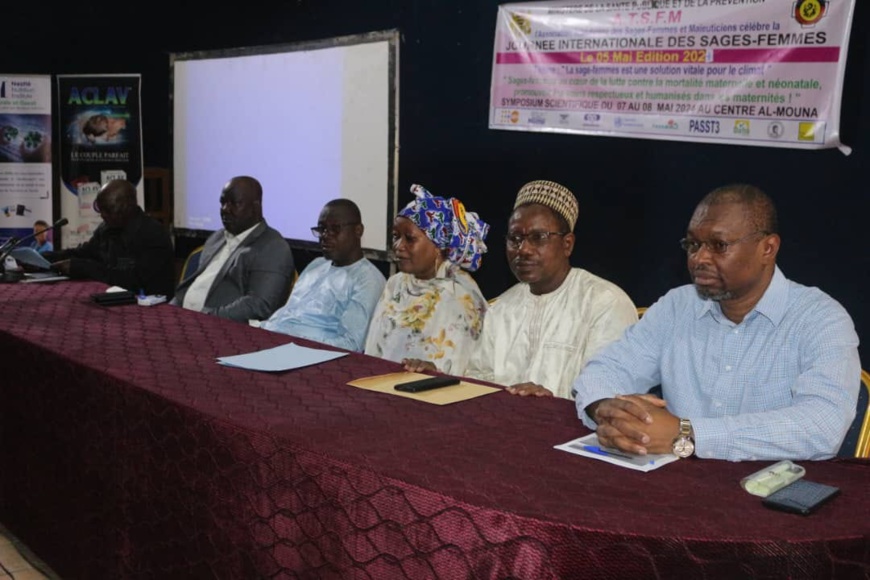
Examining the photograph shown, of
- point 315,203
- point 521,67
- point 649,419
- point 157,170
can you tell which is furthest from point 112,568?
point 157,170

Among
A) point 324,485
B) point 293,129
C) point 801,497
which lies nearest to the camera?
point 801,497

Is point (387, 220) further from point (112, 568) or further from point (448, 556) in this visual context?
point (448, 556)

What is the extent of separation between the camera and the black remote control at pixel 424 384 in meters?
2.12

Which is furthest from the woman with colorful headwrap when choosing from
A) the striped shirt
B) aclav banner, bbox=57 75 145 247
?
aclav banner, bbox=57 75 145 247

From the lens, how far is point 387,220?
4.87 meters

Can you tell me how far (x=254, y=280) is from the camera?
12.6 feet

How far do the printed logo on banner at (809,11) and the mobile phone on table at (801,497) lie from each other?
2038mm

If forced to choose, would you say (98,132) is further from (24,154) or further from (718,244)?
(718,244)

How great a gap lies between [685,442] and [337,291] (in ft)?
6.41

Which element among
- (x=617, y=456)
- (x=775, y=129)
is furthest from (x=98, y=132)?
(x=617, y=456)

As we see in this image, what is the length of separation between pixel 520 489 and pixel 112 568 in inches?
51.2

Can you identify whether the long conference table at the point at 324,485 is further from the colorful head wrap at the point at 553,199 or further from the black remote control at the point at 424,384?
the colorful head wrap at the point at 553,199

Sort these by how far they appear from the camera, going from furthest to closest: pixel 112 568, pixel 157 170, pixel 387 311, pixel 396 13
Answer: pixel 157 170
pixel 396 13
pixel 387 311
pixel 112 568

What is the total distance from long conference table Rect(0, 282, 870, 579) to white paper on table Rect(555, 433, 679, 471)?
2 cm
